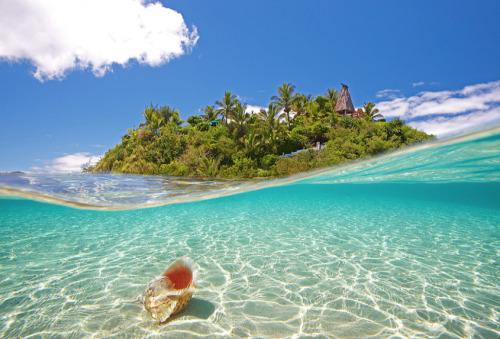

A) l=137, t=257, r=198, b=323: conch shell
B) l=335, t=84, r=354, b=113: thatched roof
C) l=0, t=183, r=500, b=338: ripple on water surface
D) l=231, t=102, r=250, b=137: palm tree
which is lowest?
l=0, t=183, r=500, b=338: ripple on water surface

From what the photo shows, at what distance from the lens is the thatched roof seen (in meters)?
44.7

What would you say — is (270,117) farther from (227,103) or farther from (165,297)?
(165,297)

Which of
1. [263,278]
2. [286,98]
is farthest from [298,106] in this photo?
[263,278]

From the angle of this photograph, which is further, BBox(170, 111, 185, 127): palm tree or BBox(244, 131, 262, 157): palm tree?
BBox(170, 111, 185, 127): palm tree

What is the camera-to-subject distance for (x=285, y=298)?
441 centimetres

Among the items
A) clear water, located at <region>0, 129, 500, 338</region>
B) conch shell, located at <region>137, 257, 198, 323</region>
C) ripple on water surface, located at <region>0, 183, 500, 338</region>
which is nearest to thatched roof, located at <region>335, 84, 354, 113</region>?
clear water, located at <region>0, 129, 500, 338</region>

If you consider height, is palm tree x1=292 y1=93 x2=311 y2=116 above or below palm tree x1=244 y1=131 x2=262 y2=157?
above

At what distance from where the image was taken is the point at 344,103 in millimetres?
45000

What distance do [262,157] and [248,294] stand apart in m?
26.6

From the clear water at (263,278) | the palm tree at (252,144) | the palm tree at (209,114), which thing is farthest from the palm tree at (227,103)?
the clear water at (263,278)

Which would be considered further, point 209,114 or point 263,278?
point 209,114

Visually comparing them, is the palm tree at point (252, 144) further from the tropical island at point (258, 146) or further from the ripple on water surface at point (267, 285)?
the ripple on water surface at point (267, 285)

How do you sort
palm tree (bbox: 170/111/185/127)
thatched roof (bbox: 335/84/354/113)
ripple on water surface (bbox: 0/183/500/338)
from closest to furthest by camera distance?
ripple on water surface (bbox: 0/183/500/338), palm tree (bbox: 170/111/185/127), thatched roof (bbox: 335/84/354/113)

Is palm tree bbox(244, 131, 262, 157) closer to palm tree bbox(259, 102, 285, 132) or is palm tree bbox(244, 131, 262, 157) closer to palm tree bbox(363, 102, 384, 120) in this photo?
palm tree bbox(259, 102, 285, 132)
